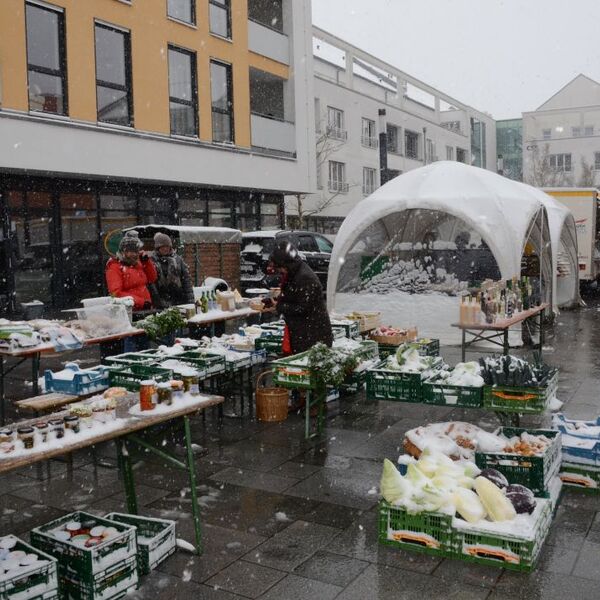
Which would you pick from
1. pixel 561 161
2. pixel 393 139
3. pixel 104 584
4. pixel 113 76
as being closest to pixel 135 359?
pixel 104 584

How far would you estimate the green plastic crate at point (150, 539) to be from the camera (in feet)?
15.0

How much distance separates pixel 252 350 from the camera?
8.60 m

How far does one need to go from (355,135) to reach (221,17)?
1633cm

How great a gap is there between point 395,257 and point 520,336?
3891 mm

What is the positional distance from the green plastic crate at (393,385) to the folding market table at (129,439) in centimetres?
228

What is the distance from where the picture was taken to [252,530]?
17.1 ft

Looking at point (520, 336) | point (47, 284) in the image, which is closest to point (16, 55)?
point (47, 284)

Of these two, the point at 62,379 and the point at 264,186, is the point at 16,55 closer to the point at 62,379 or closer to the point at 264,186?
the point at 264,186

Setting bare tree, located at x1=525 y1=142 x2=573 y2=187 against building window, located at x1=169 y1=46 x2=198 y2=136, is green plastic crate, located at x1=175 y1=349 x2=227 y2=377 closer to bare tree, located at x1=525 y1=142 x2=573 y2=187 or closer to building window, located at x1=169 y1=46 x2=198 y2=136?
building window, located at x1=169 y1=46 x2=198 y2=136

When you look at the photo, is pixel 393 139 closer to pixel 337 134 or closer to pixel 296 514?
pixel 337 134

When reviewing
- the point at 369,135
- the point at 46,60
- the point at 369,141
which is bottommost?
the point at 46,60

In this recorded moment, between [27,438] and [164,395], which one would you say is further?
[164,395]

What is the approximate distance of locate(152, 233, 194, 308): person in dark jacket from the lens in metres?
10.3

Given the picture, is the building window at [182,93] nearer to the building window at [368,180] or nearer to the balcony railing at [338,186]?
the balcony railing at [338,186]
